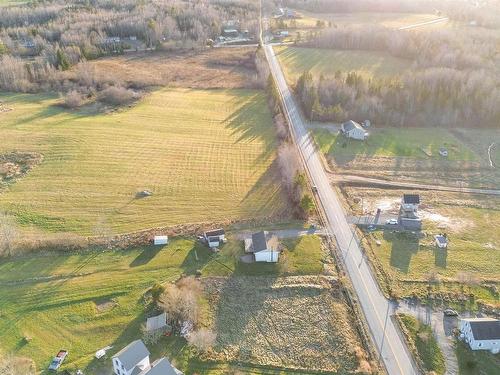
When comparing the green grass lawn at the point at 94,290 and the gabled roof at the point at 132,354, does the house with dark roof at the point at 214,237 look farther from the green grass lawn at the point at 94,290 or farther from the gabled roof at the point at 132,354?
the gabled roof at the point at 132,354

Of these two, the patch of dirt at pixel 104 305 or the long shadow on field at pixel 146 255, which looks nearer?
the patch of dirt at pixel 104 305

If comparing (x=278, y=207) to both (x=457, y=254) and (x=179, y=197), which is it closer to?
(x=179, y=197)

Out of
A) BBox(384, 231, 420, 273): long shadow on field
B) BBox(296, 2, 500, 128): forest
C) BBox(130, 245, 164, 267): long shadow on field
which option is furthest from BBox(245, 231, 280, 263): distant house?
BBox(296, 2, 500, 128): forest

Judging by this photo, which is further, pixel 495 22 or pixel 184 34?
pixel 495 22

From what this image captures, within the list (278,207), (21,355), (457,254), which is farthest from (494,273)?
(21,355)

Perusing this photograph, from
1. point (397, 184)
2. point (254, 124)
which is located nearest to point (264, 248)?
point (397, 184)

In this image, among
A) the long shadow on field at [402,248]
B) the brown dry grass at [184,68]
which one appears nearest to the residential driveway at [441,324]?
the long shadow on field at [402,248]
